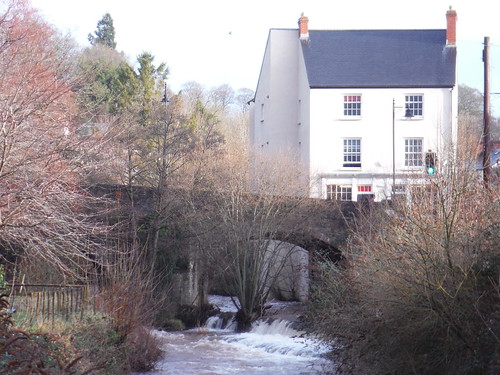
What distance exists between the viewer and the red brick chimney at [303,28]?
39812mm

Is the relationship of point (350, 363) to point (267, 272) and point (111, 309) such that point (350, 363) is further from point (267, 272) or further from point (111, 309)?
point (267, 272)

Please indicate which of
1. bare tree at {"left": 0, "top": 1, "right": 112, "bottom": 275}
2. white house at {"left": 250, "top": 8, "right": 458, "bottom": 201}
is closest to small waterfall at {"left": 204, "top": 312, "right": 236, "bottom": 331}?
white house at {"left": 250, "top": 8, "right": 458, "bottom": 201}

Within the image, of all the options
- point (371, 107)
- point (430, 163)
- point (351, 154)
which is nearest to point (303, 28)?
point (371, 107)

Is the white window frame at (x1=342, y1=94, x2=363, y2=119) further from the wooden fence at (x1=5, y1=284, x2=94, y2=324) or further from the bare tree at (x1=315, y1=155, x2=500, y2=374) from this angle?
the bare tree at (x1=315, y1=155, x2=500, y2=374)

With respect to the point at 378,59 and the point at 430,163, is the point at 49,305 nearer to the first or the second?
the point at 430,163

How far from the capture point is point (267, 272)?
29.6 meters

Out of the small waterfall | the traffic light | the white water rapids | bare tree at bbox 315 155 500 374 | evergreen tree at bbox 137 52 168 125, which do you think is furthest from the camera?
evergreen tree at bbox 137 52 168 125

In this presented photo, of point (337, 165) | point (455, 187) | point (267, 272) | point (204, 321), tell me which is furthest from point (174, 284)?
point (455, 187)

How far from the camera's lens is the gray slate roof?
37.7 metres

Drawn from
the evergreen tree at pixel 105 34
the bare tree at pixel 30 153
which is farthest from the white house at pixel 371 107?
the evergreen tree at pixel 105 34

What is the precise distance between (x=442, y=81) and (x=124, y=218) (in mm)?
18059

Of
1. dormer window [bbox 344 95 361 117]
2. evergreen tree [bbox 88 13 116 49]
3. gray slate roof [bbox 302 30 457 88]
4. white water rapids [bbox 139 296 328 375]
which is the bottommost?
white water rapids [bbox 139 296 328 375]

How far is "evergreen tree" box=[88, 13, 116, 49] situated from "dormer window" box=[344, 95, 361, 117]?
34.0 m

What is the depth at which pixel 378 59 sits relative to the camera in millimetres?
39000
